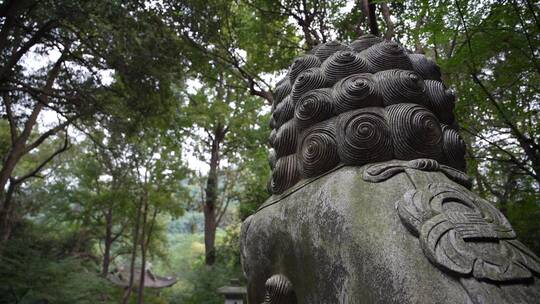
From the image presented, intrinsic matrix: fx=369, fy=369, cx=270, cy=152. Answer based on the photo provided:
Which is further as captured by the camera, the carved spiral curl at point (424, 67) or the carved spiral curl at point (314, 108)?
the carved spiral curl at point (424, 67)

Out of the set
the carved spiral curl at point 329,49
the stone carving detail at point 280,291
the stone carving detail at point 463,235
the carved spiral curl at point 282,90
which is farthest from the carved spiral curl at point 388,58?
the stone carving detail at point 280,291

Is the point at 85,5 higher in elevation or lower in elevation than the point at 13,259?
higher

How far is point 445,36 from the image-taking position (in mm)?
3490

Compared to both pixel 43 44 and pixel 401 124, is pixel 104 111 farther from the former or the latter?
pixel 401 124

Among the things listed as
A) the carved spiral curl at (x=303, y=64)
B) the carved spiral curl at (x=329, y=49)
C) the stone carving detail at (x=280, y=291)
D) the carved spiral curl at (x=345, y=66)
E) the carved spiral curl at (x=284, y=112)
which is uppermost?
the carved spiral curl at (x=329, y=49)

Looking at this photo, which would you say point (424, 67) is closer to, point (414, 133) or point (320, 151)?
point (414, 133)

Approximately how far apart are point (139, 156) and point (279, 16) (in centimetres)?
481

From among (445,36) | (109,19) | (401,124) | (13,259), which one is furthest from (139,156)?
(401,124)

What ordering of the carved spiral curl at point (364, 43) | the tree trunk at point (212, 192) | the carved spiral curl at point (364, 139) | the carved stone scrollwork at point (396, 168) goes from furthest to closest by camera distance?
the tree trunk at point (212, 192) → the carved spiral curl at point (364, 43) → the carved spiral curl at point (364, 139) → the carved stone scrollwork at point (396, 168)

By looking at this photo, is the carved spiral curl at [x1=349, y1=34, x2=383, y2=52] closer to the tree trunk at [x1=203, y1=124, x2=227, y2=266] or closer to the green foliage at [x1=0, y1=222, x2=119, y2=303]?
the green foliage at [x1=0, y1=222, x2=119, y2=303]

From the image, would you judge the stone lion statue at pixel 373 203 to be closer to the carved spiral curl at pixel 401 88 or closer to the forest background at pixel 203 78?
the carved spiral curl at pixel 401 88

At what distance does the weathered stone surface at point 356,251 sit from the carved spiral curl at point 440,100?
51 cm

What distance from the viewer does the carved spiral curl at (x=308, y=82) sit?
2070mm

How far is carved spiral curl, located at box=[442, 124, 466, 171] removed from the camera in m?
1.84
